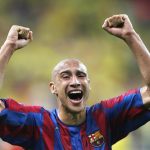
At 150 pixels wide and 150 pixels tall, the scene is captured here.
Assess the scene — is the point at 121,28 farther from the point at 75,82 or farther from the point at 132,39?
the point at 75,82

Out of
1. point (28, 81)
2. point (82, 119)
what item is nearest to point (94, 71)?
point (28, 81)

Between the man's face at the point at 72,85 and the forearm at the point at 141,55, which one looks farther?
the man's face at the point at 72,85

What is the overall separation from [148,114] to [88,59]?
10129mm

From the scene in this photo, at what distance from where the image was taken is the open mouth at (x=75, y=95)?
5.58 m

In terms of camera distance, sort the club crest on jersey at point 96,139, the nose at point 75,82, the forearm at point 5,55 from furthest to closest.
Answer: the nose at point 75,82 → the club crest on jersey at point 96,139 → the forearm at point 5,55

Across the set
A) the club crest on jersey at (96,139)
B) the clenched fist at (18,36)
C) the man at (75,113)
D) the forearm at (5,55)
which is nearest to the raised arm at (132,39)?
the man at (75,113)

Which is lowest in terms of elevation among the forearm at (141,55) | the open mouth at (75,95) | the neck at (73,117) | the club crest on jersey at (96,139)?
the club crest on jersey at (96,139)

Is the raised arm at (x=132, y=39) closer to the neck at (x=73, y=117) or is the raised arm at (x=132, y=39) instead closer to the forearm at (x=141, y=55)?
the forearm at (x=141, y=55)

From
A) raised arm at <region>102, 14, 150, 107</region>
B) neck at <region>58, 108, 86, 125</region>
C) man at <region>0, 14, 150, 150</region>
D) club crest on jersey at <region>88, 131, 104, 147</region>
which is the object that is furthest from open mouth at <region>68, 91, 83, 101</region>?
raised arm at <region>102, 14, 150, 107</region>

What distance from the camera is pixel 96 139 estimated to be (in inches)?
215

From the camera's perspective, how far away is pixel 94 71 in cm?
1506

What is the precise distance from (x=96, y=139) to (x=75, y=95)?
1.38 feet

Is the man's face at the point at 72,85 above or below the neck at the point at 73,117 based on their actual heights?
above

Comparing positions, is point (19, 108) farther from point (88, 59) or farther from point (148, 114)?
point (88, 59)
